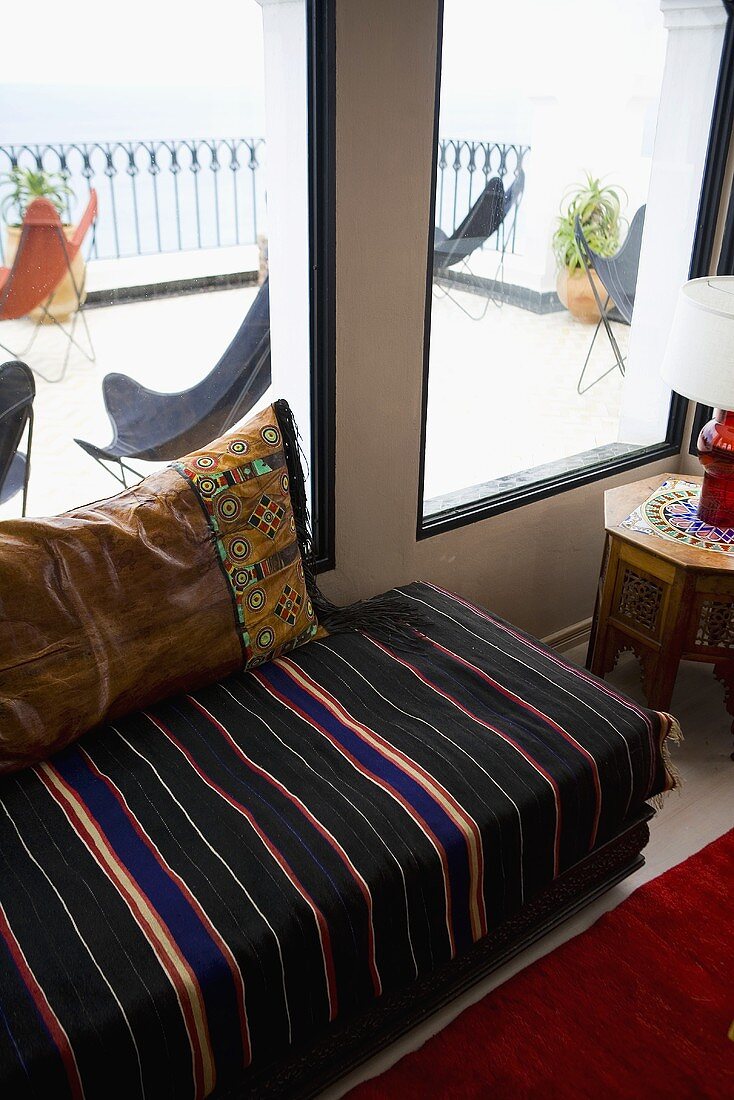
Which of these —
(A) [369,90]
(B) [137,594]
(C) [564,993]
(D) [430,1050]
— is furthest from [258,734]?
(A) [369,90]

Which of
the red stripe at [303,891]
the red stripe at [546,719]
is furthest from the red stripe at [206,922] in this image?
the red stripe at [546,719]

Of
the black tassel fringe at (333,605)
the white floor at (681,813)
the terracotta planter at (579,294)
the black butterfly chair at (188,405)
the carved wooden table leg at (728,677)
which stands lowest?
the white floor at (681,813)

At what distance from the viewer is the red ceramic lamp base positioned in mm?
2334

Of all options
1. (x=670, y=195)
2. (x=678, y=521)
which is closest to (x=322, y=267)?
(x=678, y=521)

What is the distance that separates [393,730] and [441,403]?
38.8 inches

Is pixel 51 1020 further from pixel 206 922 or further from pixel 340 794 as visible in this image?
pixel 340 794

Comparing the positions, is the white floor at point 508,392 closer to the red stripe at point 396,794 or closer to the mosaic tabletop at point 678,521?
the mosaic tabletop at point 678,521

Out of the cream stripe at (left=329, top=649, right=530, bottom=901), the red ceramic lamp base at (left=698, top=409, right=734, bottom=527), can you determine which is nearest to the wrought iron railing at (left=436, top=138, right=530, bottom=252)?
the red ceramic lamp base at (left=698, top=409, right=734, bottom=527)

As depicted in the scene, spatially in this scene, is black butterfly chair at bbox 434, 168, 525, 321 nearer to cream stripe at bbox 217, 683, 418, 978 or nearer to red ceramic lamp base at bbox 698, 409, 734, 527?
red ceramic lamp base at bbox 698, 409, 734, 527

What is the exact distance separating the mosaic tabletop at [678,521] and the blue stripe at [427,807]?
1030 mm

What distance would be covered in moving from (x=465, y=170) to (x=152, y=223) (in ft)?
2.55

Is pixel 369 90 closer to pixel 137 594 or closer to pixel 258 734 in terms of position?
pixel 137 594

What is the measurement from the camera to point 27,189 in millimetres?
1669

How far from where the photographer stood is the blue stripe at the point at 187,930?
4.29 ft
